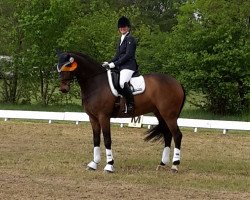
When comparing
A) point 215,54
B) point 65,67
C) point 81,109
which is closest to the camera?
point 65,67

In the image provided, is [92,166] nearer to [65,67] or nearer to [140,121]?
[65,67]

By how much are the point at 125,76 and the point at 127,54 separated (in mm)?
395

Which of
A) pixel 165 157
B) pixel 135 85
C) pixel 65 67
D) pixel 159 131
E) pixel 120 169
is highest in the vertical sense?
pixel 65 67

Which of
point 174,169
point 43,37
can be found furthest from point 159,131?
point 43,37

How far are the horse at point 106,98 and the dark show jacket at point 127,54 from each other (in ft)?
1.24

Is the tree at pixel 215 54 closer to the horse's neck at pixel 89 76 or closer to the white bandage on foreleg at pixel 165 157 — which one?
the white bandage on foreleg at pixel 165 157

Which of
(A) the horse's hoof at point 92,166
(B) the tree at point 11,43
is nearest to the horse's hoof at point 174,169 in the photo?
(A) the horse's hoof at point 92,166

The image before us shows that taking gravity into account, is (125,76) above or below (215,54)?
below

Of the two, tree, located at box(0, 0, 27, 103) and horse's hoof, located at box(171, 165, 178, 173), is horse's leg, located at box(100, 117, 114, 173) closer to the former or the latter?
horse's hoof, located at box(171, 165, 178, 173)

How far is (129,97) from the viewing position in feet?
30.3

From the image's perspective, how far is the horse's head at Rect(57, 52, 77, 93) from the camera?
9047 mm

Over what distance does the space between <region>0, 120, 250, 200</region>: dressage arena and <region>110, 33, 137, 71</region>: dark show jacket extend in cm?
189

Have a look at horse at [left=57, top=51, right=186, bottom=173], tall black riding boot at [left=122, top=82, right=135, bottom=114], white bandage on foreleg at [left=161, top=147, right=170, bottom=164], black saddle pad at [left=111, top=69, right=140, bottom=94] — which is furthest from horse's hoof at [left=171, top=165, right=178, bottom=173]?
black saddle pad at [left=111, top=69, right=140, bottom=94]

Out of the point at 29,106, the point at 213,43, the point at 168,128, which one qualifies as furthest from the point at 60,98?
the point at 168,128
